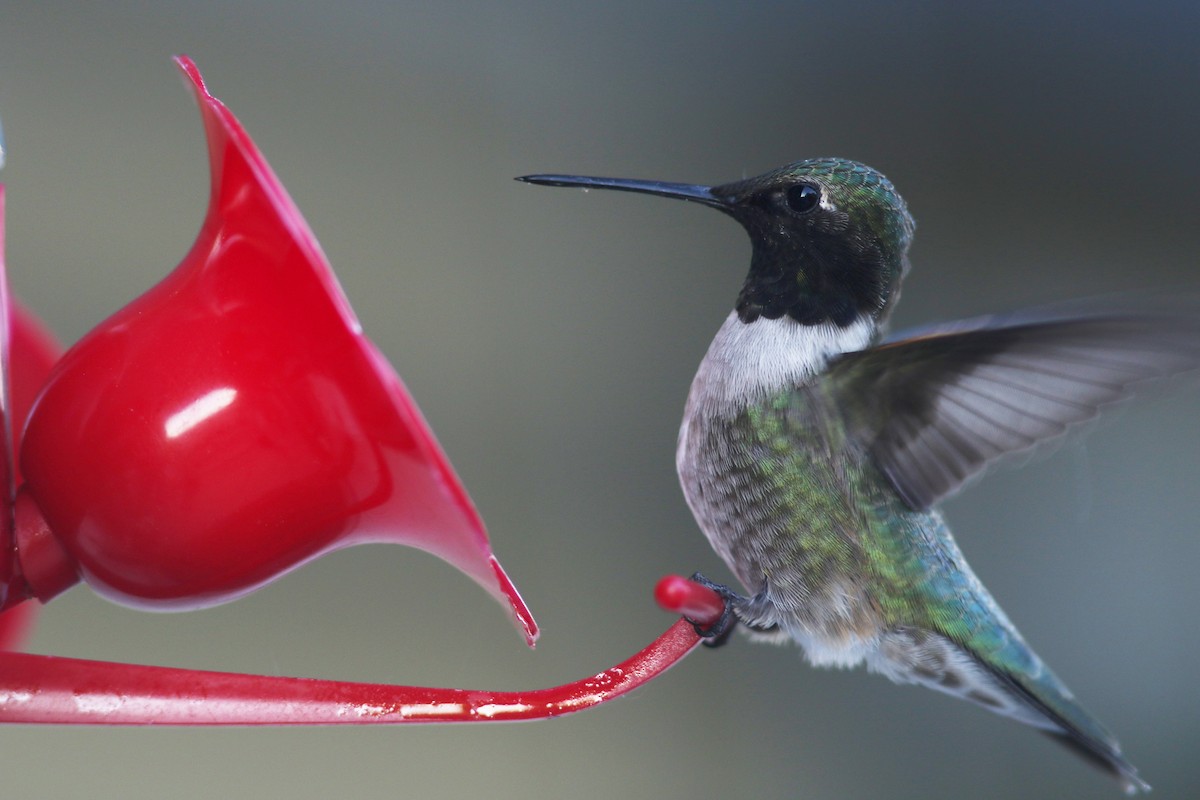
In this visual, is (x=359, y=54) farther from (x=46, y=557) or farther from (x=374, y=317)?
(x=46, y=557)

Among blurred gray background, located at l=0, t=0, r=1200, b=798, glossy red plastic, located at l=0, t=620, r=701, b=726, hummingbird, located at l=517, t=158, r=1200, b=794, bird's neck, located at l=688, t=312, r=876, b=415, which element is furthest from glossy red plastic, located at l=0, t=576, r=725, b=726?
blurred gray background, located at l=0, t=0, r=1200, b=798

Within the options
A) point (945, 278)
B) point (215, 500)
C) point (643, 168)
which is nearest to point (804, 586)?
point (215, 500)

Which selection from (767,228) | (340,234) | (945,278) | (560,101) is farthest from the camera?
(945,278)

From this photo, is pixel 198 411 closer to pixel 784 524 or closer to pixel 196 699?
pixel 196 699

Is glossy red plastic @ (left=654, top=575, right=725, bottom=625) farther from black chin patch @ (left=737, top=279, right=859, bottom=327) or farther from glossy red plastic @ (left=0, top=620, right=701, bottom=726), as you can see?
black chin patch @ (left=737, top=279, right=859, bottom=327)

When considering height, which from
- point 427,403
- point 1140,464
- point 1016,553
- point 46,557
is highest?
point 46,557

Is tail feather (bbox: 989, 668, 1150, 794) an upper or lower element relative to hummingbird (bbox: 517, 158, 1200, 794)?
lower

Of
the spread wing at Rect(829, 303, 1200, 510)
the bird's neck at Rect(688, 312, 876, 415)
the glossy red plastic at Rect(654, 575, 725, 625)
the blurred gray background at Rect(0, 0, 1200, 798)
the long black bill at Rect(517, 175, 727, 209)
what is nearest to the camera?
the glossy red plastic at Rect(654, 575, 725, 625)
